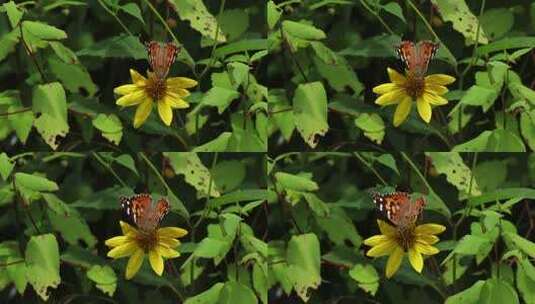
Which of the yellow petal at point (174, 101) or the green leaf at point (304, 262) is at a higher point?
the yellow petal at point (174, 101)

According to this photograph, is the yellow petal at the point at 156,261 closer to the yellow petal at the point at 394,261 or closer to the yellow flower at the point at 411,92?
the yellow petal at the point at 394,261

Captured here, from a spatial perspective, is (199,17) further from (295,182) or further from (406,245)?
(406,245)

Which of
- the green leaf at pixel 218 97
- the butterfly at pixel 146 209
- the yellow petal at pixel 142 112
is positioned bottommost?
the butterfly at pixel 146 209

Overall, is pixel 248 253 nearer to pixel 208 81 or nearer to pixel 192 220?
pixel 192 220

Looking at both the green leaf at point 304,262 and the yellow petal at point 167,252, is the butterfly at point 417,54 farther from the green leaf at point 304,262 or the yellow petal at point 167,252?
the yellow petal at point 167,252

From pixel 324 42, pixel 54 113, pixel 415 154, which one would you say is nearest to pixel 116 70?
pixel 54 113

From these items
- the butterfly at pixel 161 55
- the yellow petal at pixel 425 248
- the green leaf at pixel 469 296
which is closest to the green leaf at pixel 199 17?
the butterfly at pixel 161 55
